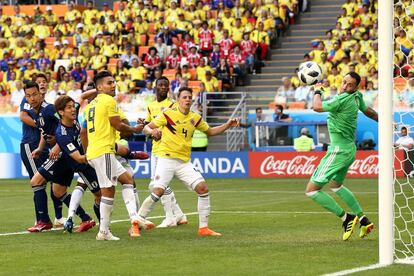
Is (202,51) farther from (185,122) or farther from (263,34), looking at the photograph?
(185,122)

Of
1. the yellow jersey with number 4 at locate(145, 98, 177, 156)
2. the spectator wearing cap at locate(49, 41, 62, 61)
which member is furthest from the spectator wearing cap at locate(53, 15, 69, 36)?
the yellow jersey with number 4 at locate(145, 98, 177, 156)

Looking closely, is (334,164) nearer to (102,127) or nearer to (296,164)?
(102,127)

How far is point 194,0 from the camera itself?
4169cm

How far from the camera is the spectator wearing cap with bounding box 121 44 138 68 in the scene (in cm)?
3925

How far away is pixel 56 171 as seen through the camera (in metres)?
15.7

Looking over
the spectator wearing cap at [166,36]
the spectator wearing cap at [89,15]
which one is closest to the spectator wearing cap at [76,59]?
the spectator wearing cap at [89,15]

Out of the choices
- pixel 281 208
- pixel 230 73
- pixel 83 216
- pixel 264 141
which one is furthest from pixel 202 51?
pixel 83 216

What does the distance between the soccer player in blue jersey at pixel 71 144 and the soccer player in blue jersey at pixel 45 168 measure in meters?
0.26

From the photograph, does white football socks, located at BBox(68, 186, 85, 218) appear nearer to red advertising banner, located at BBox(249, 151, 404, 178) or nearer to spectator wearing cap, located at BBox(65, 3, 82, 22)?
red advertising banner, located at BBox(249, 151, 404, 178)

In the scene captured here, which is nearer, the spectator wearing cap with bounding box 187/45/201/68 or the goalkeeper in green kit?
the goalkeeper in green kit

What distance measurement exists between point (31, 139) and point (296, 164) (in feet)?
53.1

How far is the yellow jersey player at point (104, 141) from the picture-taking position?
559 inches

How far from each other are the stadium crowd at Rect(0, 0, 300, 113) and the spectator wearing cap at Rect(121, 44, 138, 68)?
0.13 feet

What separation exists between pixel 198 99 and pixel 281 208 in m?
15.3
